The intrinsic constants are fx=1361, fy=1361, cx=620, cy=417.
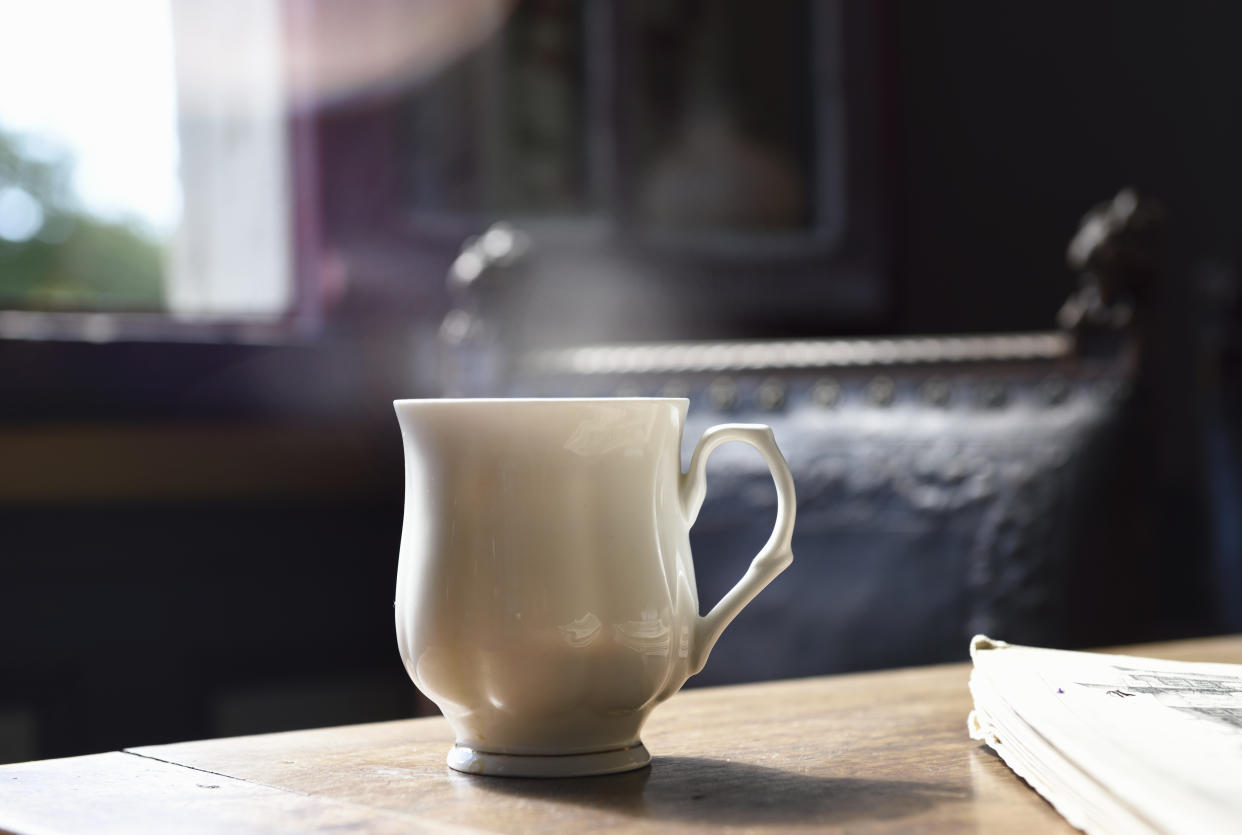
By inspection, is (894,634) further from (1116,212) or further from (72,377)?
(72,377)

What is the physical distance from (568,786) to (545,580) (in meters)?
0.07

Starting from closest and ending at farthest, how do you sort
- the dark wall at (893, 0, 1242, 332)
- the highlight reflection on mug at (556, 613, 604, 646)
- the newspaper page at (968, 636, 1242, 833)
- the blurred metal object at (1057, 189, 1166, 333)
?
1. the newspaper page at (968, 636, 1242, 833)
2. the highlight reflection on mug at (556, 613, 604, 646)
3. the blurred metal object at (1057, 189, 1166, 333)
4. the dark wall at (893, 0, 1242, 332)

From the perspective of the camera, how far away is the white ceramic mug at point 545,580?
1.54 ft

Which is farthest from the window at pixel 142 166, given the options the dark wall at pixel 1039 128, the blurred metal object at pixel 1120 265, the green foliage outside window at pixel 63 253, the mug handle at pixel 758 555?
the mug handle at pixel 758 555

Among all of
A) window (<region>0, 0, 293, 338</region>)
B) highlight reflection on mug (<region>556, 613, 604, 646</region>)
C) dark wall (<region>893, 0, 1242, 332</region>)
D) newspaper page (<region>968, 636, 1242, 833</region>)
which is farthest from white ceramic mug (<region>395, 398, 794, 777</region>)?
dark wall (<region>893, 0, 1242, 332</region>)

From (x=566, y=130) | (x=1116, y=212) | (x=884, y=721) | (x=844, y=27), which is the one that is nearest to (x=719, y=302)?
(x=566, y=130)

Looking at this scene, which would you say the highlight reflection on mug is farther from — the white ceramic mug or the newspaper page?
the newspaper page

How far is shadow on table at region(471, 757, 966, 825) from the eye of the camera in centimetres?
43

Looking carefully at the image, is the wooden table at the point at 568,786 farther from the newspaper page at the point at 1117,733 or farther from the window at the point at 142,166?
the window at the point at 142,166

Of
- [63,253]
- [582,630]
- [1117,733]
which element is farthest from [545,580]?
[63,253]

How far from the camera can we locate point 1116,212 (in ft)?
3.93

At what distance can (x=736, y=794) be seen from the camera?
1.50 ft

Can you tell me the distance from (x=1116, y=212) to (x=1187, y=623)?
120 cm

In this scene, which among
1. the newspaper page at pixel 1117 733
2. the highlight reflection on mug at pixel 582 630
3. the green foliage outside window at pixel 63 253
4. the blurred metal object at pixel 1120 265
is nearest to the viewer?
the newspaper page at pixel 1117 733
